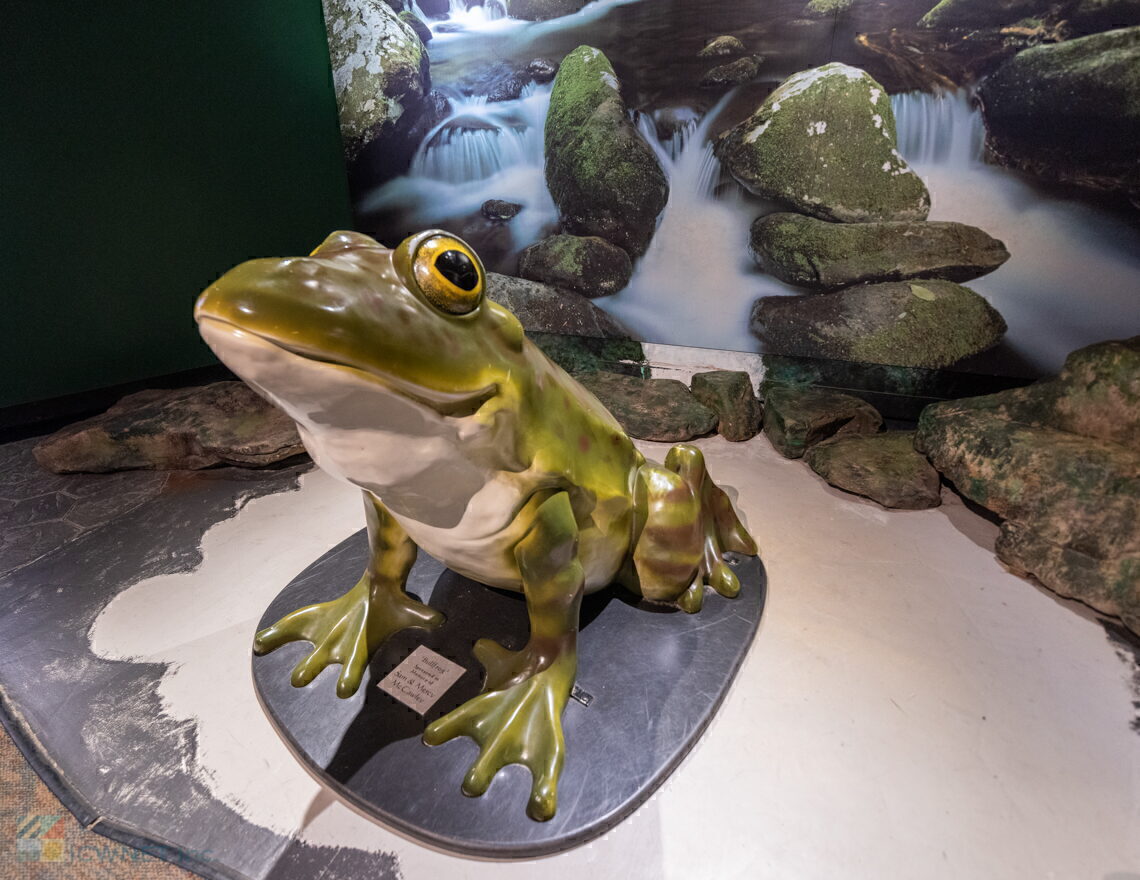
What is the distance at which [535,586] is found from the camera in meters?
1.12

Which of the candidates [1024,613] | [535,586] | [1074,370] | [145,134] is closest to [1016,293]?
[1074,370]

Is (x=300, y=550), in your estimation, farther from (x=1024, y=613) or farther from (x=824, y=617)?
(x=1024, y=613)

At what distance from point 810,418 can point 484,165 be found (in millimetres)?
2230

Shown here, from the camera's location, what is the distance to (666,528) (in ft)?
4.44

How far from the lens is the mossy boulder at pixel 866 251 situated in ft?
8.09

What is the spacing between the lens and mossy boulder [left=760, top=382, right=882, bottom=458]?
2.46 metres

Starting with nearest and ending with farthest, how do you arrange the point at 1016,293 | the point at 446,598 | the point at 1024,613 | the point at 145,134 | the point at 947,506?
the point at 446,598, the point at 1024,613, the point at 947,506, the point at 1016,293, the point at 145,134

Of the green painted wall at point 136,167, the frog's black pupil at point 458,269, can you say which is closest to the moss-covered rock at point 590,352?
the green painted wall at point 136,167

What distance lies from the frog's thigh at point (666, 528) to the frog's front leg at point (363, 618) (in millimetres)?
543

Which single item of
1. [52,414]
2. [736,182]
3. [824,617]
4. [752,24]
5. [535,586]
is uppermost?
[752,24]

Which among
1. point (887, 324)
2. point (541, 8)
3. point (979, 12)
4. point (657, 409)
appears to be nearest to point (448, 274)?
point (657, 409)

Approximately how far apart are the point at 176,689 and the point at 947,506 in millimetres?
2471

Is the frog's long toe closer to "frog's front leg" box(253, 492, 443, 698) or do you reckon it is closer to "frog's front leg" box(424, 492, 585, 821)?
"frog's front leg" box(424, 492, 585, 821)

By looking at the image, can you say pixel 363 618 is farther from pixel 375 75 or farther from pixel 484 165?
pixel 375 75
